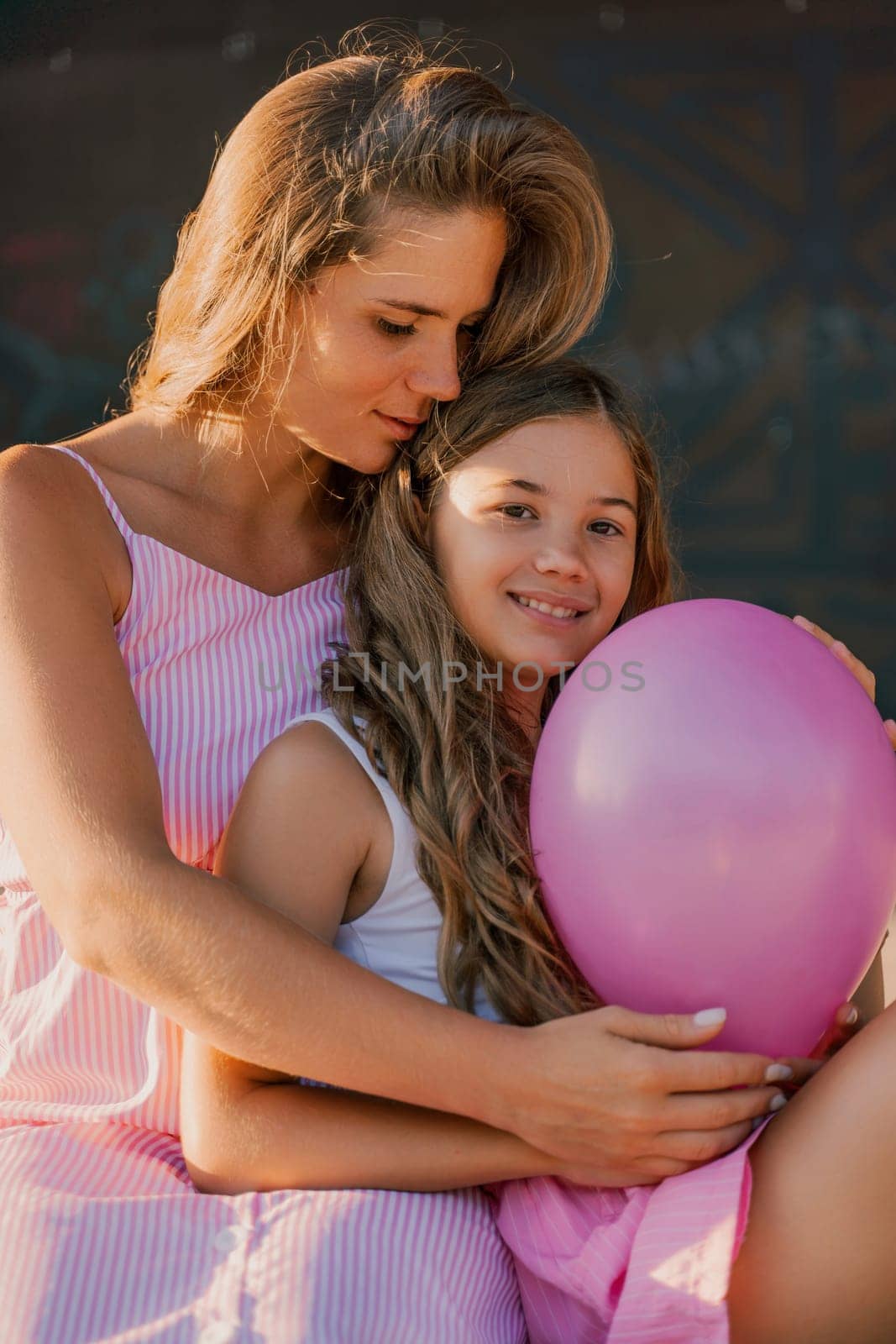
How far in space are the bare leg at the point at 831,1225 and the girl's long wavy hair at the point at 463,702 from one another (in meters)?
0.31

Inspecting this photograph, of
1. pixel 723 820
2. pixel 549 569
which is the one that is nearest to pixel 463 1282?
pixel 723 820

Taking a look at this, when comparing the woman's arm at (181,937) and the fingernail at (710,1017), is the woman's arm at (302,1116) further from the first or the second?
the fingernail at (710,1017)

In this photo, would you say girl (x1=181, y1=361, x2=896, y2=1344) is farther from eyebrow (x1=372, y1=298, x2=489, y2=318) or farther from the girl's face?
eyebrow (x1=372, y1=298, x2=489, y2=318)

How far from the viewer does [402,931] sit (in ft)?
5.29

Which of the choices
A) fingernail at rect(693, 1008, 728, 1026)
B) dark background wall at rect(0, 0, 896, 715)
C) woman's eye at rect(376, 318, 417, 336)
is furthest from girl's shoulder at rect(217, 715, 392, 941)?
dark background wall at rect(0, 0, 896, 715)

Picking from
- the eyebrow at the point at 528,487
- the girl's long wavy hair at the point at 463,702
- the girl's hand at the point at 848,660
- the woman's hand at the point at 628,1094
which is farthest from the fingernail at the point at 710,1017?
the eyebrow at the point at 528,487

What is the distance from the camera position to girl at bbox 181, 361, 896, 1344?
4.39ft

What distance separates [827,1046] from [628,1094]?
1.10ft

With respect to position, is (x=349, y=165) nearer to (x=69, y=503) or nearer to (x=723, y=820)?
(x=69, y=503)

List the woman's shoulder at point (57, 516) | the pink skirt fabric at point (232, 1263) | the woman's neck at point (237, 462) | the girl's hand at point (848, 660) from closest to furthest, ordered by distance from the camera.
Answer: the pink skirt fabric at point (232, 1263), the woman's shoulder at point (57, 516), the girl's hand at point (848, 660), the woman's neck at point (237, 462)

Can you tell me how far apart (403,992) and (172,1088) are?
0.33 meters

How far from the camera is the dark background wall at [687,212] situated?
4316 mm

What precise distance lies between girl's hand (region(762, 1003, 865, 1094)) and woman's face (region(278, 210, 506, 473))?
861 mm

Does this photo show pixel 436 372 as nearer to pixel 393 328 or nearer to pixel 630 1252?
pixel 393 328
